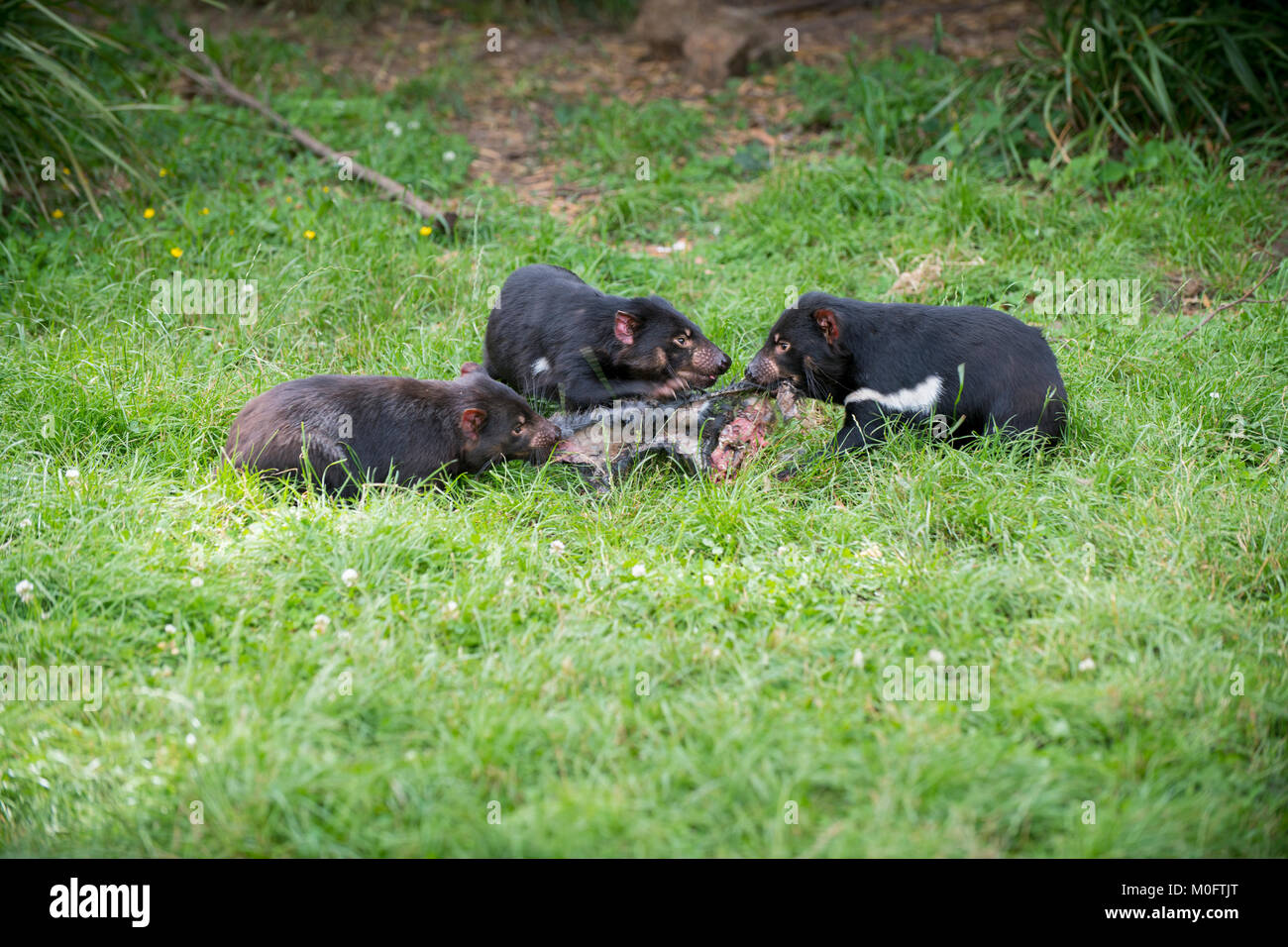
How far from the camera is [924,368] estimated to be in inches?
169

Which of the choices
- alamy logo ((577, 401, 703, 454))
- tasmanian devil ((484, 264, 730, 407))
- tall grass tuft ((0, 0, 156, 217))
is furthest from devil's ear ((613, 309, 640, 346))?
tall grass tuft ((0, 0, 156, 217))

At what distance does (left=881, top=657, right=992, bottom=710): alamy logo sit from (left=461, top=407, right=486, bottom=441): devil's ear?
1.88m

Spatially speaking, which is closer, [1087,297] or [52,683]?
[52,683]

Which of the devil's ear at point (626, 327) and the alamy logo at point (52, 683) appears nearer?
the alamy logo at point (52, 683)

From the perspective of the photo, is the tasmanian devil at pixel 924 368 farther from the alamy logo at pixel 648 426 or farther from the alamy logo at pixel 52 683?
the alamy logo at pixel 52 683

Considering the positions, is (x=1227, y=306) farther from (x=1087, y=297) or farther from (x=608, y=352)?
(x=608, y=352)

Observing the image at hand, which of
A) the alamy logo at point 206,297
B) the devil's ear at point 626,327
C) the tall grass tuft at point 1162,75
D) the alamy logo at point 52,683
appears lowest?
the alamy logo at point 52,683

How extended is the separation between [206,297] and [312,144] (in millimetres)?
1823

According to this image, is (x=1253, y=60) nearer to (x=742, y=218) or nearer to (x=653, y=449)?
(x=742, y=218)

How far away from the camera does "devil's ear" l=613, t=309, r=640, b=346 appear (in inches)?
181

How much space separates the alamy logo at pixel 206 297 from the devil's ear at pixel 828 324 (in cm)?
273

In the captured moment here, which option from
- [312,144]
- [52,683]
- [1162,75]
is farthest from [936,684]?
[312,144]

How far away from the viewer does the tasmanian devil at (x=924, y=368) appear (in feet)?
14.0
